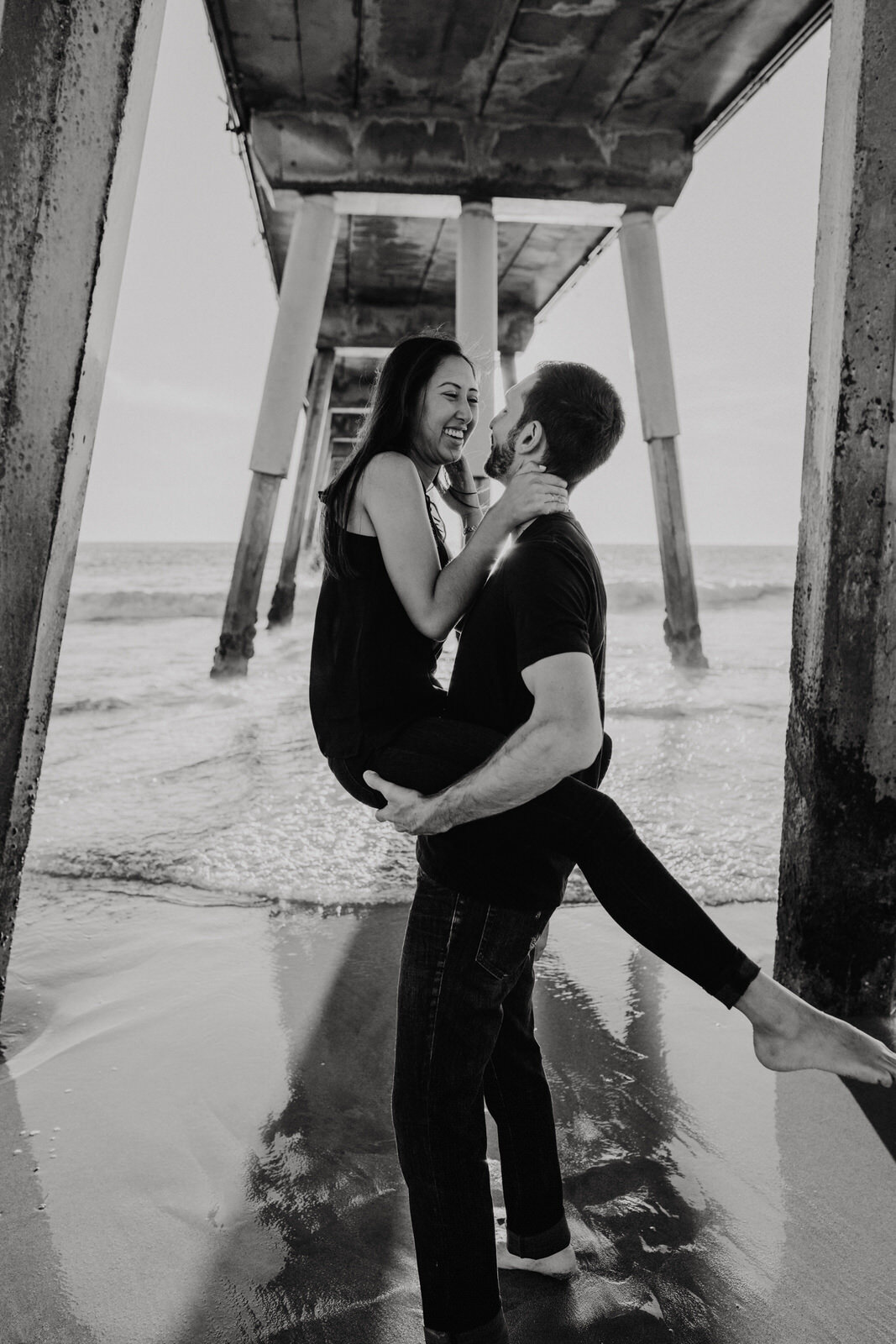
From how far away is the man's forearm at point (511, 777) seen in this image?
1.44 m

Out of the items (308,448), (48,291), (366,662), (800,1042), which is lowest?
(800,1042)

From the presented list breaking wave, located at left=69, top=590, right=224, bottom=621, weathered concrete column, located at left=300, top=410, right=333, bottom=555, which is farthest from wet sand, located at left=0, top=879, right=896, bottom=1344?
breaking wave, located at left=69, top=590, right=224, bottom=621

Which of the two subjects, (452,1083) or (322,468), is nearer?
(452,1083)

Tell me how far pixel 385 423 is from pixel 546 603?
0.60 m

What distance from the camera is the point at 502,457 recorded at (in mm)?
1770

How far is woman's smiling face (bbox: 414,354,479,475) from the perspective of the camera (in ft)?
6.09

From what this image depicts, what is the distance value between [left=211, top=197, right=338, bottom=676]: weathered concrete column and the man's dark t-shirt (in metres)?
7.03

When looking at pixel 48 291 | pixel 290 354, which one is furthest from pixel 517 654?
pixel 290 354

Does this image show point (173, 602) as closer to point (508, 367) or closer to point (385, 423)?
point (508, 367)

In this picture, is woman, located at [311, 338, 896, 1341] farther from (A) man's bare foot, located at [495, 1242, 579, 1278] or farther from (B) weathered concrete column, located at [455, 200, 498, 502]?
(B) weathered concrete column, located at [455, 200, 498, 502]

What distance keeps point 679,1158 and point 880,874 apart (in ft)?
3.26

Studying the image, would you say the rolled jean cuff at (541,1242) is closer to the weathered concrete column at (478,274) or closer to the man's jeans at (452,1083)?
the man's jeans at (452,1083)

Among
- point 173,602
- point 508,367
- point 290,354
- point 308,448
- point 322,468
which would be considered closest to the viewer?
point 290,354

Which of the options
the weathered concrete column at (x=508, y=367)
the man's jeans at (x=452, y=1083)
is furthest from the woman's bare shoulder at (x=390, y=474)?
the weathered concrete column at (x=508, y=367)
